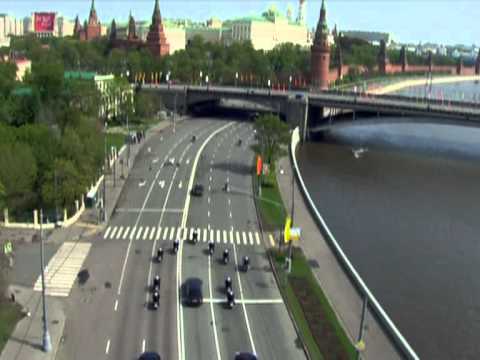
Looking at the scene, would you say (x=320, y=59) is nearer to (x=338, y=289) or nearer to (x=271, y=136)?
(x=271, y=136)

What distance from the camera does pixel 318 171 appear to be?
7575cm

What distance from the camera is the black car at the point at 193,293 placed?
33812 mm

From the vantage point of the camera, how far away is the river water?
36250 millimetres

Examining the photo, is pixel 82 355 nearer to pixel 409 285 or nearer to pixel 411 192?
pixel 409 285

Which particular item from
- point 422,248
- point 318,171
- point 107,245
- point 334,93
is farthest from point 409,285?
point 334,93

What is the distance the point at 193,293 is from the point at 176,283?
3.01 metres

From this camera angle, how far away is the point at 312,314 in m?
33.3

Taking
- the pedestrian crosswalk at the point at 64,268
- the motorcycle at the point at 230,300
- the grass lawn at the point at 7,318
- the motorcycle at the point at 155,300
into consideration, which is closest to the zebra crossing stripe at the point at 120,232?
the pedestrian crosswalk at the point at 64,268

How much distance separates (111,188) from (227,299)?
90.6ft

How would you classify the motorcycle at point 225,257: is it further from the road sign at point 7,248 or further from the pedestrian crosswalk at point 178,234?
the road sign at point 7,248

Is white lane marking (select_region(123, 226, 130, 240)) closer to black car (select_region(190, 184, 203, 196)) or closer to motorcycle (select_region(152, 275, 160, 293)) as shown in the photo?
motorcycle (select_region(152, 275, 160, 293))

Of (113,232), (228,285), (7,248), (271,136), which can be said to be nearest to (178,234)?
(113,232)

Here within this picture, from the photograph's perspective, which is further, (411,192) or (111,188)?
(411,192)

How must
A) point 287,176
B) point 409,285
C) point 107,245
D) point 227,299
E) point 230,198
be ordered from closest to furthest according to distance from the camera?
1. point 227,299
2. point 409,285
3. point 107,245
4. point 230,198
5. point 287,176
